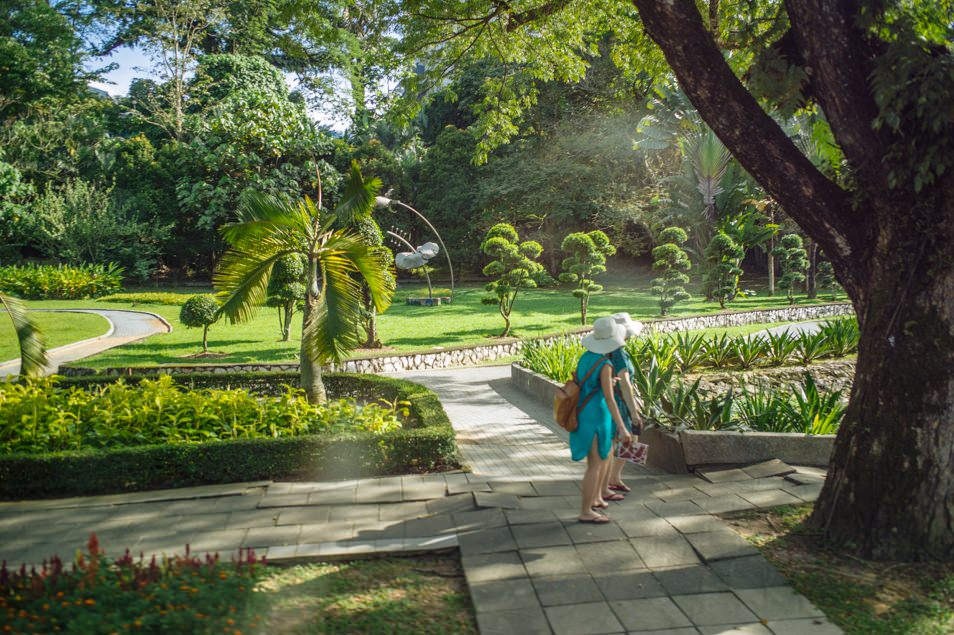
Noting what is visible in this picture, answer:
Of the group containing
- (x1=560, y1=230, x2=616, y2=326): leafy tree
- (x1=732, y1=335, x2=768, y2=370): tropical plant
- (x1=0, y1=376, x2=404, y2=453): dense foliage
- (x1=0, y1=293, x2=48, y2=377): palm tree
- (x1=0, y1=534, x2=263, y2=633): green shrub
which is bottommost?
(x1=0, y1=534, x2=263, y2=633): green shrub

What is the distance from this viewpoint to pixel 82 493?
6781 mm

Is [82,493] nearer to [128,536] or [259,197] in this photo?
[128,536]

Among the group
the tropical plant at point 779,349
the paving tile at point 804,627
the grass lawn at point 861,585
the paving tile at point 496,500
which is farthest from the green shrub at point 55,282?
the paving tile at point 804,627

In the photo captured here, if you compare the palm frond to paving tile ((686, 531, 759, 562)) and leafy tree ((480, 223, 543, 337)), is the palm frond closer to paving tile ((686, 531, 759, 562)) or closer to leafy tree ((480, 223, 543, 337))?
paving tile ((686, 531, 759, 562))

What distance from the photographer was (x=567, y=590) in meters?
4.25

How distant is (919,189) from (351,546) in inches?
174

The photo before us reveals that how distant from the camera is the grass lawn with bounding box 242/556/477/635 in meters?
3.85

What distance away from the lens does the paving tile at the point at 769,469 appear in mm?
6562

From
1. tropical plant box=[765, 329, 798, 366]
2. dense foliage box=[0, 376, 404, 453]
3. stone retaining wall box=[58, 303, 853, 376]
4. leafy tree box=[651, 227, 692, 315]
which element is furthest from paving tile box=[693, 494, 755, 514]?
leafy tree box=[651, 227, 692, 315]

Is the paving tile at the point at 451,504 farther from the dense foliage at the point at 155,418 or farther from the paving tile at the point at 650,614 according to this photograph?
the dense foliage at the point at 155,418

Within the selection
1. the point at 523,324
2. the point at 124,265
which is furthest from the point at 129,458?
the point at 124,265

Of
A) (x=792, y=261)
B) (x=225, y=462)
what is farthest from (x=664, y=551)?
(x=792, y=261)

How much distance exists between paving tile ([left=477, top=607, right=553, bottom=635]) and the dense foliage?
4206 mm

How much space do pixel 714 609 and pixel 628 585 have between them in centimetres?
52
